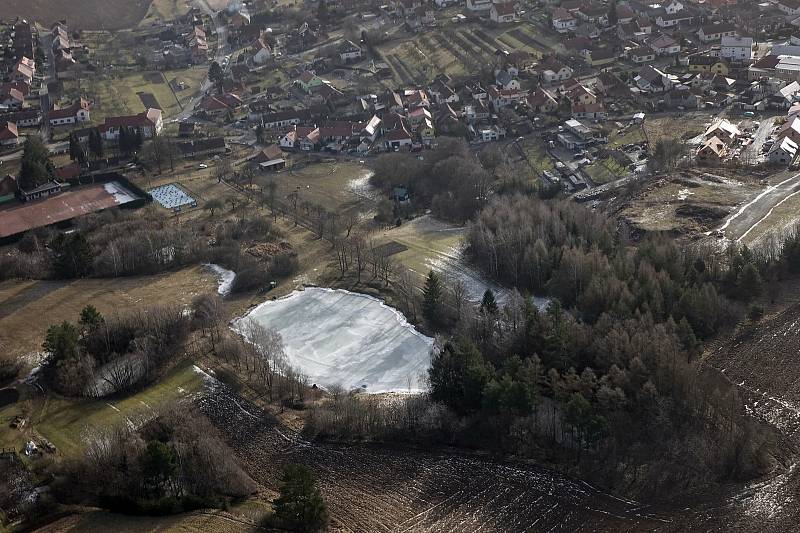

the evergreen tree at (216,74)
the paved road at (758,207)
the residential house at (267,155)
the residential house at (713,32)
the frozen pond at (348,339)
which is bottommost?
the frozen pond at (348,339)

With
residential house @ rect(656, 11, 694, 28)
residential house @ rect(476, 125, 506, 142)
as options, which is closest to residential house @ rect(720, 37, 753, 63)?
residential house @ rect(656, 11, 694, 28)

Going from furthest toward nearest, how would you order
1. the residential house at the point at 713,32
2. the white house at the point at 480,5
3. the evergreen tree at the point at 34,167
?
the white house at the point at 480,5 → the residential house at the point at 713,32 → the evergreen tree at the point at 34,167

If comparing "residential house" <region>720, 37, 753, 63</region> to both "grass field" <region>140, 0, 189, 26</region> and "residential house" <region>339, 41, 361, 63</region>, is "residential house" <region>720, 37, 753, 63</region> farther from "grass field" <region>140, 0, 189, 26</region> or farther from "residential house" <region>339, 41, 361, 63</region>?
"grass field" <region>140, 0, 189, 26</region>

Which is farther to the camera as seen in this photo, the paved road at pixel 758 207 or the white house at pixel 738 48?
the white house at pixel 738 48

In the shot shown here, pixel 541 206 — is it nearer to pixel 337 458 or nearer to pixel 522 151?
pixel 522 151

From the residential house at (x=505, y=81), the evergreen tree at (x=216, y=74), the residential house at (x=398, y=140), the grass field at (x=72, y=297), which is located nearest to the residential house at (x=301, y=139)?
the residential house at (x=398, y=140)

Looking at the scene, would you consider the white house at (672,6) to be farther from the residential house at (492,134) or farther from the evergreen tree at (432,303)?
the evergreen tree at (432,303)

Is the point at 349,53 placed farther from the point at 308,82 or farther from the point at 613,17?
the point at 613,17
